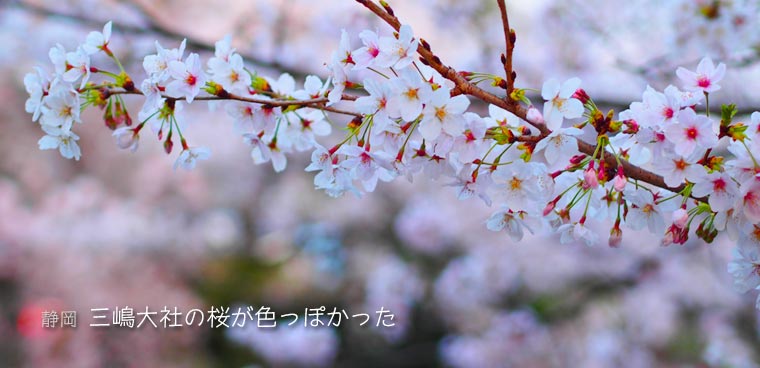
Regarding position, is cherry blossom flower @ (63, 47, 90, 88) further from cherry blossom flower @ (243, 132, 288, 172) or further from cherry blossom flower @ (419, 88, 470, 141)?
cherry blossom flower @ (419, 88, 470, 141)

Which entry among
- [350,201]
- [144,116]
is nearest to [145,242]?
[350,201]

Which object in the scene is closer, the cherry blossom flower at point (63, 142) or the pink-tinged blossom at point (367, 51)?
the pink-tinged blossom at point (367, 51)

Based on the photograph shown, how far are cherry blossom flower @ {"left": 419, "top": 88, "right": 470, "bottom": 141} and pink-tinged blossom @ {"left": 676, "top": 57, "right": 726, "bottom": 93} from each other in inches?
10.8

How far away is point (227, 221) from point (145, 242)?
2.96 feet

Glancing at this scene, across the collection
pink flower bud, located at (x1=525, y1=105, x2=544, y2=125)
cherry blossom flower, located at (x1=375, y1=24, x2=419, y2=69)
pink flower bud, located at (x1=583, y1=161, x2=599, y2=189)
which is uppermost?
cherry blossom flower, located at (x1=375, y1=24, x2=419, y2=69)

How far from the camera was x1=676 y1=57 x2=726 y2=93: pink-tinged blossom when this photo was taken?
29.1 inches

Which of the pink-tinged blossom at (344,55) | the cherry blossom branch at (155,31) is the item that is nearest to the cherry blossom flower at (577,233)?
the pink-tinged blossom at (344,55)

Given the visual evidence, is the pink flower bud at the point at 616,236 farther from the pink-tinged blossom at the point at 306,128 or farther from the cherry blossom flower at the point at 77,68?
the cherry blossom flower at the point at 77,68

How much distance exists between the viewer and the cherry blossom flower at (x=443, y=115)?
69 cm

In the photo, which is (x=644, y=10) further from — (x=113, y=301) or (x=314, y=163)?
(x=113, y=301)

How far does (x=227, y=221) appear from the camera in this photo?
555 centimetres

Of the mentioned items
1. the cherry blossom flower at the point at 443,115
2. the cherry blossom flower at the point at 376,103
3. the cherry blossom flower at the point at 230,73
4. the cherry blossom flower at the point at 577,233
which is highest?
the cherry blossom flower at the point at 230,73

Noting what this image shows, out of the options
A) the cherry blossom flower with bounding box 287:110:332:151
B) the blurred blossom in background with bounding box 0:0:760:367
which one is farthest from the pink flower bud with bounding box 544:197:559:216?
the blurred blossom in background with bounding box 0:0:760:367

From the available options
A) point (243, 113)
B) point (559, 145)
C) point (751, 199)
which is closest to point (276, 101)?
point (243, 113)
